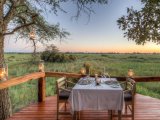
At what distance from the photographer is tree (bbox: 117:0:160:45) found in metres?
5.38

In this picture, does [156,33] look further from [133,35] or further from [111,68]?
[111,68]

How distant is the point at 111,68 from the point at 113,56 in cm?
233

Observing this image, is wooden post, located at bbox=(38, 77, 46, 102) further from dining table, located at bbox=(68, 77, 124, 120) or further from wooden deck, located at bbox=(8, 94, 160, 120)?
dining table, located at bbox=(68, 77, 124, 120)

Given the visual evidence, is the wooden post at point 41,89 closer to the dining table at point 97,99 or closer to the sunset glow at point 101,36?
the dining table at point 97,99

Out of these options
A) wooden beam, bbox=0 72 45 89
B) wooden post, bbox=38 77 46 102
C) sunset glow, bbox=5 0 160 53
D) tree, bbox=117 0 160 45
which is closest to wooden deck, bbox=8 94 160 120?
wooden post, bbox=38 77 46 102

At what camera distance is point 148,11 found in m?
5.37

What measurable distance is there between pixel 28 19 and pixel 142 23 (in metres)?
3.14

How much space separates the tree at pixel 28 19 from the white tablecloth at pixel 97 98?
2.08 meters

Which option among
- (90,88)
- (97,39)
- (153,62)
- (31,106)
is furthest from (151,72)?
(90,88)

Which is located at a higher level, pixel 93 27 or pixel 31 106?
pixel 93 27

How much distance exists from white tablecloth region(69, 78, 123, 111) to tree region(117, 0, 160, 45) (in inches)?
47.9

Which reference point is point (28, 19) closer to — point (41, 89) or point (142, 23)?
point (41, 89)

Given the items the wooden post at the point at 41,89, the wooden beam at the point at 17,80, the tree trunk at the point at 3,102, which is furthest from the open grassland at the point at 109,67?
the tree trunk at the point at 3,102

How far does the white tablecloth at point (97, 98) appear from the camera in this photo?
4984mm
